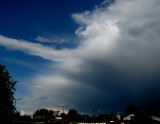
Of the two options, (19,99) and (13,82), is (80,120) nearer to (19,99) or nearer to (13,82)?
(13,82)

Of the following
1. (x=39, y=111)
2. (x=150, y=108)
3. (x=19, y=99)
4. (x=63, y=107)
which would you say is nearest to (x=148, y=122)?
(x=19, y=99)

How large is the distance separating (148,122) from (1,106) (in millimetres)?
29683

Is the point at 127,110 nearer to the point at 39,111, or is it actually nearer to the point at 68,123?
the point at 39,111

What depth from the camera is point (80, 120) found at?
123ft

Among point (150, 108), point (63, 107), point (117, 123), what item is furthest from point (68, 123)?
point (150, 108)

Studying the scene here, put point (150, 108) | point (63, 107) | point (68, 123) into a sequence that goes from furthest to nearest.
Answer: point (150, 108)
point (63, 107)
point (68, 123)

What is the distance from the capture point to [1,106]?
35.6 meters

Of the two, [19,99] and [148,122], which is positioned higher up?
[19,99]

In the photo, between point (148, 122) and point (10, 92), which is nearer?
point (148, 122)

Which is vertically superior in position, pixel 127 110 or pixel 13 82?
pixel 13 82

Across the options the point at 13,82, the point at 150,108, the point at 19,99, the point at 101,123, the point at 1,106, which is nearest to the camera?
the point at 101,123

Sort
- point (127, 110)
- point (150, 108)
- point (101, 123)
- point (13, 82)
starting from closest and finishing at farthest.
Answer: point (101, 123), point (13, 82), point (150, 108), point (127, 110)

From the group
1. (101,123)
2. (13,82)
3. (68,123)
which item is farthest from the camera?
(13,82)

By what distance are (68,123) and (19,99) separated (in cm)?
2942
